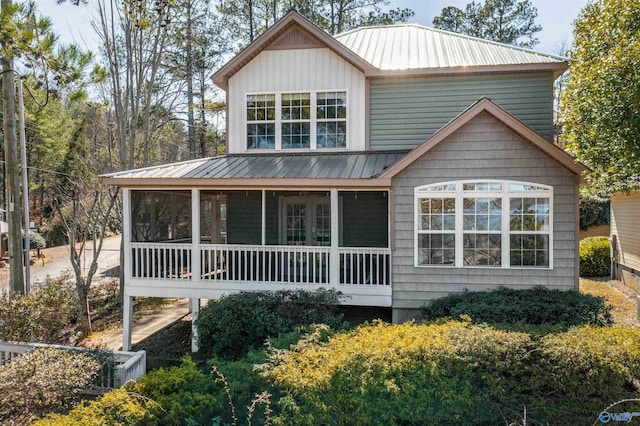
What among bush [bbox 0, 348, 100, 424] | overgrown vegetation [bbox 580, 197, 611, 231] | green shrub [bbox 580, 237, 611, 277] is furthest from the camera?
overgrown vegetation [bbox 580, 197, 611, 231]

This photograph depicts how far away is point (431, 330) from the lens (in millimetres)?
6238

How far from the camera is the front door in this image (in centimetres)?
1209

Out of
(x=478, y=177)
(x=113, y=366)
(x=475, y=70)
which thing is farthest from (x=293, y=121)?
(x=113, y=366)

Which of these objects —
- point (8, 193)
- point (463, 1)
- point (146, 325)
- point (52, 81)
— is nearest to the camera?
point (52, 81)

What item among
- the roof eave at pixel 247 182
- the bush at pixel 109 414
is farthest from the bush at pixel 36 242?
the bush at pixel 109 414

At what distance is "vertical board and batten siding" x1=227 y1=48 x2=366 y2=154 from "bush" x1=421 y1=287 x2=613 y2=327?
492 centimetres

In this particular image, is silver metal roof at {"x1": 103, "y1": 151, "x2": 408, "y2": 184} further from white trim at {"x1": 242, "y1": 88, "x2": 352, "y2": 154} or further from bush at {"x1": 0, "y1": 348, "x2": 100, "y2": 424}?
bush at {"x1": 0, "y1": 348, "x2": 100, "y2": 424}

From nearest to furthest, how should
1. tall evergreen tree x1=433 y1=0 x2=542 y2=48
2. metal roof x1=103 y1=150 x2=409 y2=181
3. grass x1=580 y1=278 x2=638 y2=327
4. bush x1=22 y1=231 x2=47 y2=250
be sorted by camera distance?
1. metal roof x1=103 y1=150 x2=409 y2=181
2. grass x1=580 y1=278 x2=638 y2=327
3. tall evergreen tree x1=433 y1=0 x2=542 y2=48
4. bush x1=22 y1=231 x2=47 y2=250

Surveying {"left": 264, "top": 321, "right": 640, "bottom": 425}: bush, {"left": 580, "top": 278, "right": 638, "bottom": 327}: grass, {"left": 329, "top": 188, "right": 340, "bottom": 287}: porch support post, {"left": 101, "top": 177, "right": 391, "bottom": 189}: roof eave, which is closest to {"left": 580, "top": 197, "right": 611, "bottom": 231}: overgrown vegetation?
{"left": 580, "top": 278, "right": 638, "bottom": 327}: grass

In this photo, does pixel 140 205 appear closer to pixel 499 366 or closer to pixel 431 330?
pixel 431 330

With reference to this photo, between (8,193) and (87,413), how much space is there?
933 cm

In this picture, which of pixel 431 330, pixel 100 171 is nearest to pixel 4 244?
pixel 100 171

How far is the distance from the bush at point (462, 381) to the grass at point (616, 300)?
443 cm

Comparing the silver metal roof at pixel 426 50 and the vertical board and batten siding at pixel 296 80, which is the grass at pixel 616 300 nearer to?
the silver metal roof at pixel 426 50
